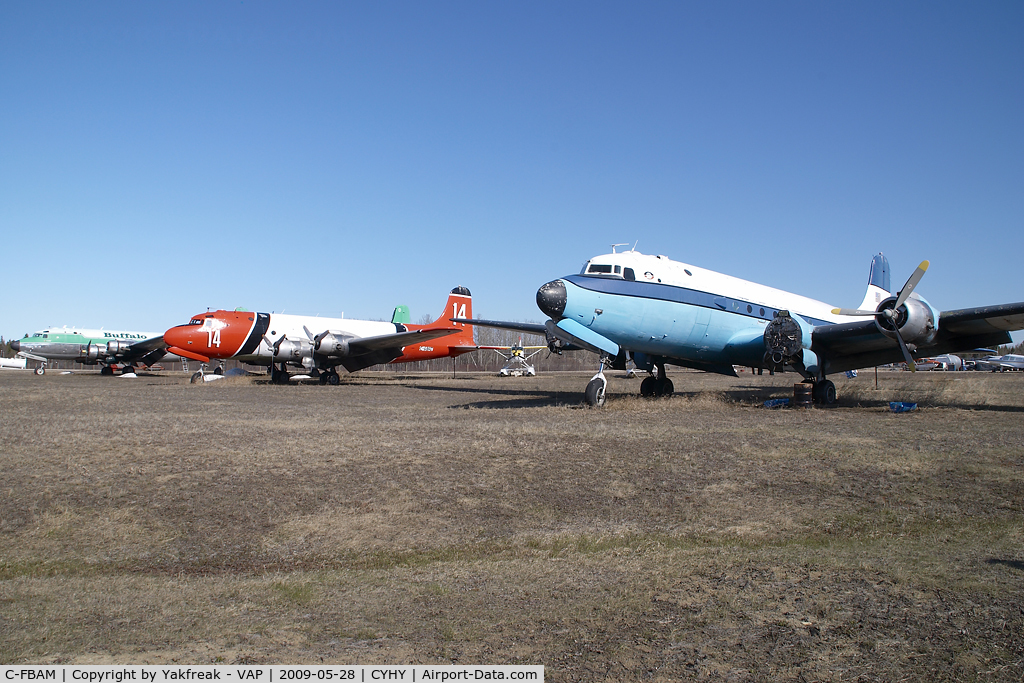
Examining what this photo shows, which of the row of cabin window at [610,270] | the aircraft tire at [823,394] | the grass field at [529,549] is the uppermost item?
the row of cabin window at [610,270]

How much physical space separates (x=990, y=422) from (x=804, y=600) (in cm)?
1134

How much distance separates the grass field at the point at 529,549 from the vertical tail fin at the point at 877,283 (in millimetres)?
13508

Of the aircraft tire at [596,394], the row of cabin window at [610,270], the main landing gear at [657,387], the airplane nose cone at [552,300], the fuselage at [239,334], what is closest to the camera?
the airplane nose cone at [552,300]

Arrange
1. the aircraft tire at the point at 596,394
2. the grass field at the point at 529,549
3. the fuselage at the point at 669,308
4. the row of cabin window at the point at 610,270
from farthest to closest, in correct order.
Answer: the row of cabin window at the point at 610,270
the aircraft tire at the point at 596,394
the fuselage at the point at 669,308
the grass field at the point at 529,549

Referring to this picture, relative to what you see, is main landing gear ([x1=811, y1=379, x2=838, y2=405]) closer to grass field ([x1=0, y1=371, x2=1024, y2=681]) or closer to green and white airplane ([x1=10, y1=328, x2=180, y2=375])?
grass field ([x1=0, y1=371, x2=1024, y2=681])

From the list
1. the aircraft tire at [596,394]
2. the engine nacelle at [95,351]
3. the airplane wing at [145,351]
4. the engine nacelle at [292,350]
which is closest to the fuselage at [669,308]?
the aircraft tire at [596,394]

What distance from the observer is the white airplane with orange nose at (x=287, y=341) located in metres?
32.8

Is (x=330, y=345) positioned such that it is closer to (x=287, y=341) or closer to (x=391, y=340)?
(x=287, y=341)

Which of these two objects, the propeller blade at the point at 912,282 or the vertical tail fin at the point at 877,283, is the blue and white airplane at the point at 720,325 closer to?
the propeller blade at the point at 912,282

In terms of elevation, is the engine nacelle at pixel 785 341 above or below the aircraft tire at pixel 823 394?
above

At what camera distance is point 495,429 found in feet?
38.7

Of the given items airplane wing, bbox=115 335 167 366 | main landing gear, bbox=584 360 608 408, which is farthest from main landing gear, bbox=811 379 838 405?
airplane wing, bbox=115 335 167 366

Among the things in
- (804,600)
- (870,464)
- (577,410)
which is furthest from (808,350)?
(804,600)

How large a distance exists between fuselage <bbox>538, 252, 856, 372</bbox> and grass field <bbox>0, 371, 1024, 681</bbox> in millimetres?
5097
